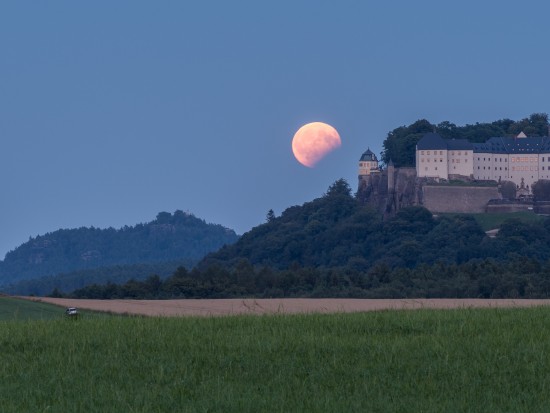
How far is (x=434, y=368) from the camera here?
1795 centimetres

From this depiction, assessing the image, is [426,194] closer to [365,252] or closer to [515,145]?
[365,252]

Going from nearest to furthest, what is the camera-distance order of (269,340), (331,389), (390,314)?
(331,389), (269,340), (390,314)

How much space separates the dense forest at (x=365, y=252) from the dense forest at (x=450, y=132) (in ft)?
26.1

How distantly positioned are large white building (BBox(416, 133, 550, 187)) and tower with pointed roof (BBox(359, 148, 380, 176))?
11.3 m

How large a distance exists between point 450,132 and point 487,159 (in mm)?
12287

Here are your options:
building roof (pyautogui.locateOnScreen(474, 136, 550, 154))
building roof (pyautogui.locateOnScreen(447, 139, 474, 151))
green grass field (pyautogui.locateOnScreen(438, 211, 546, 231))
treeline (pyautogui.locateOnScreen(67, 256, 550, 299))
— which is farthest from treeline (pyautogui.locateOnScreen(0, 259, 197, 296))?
treeline (pyautogui.locateOnScreen(67, 256, 550, 299))

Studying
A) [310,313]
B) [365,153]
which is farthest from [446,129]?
[310,313]

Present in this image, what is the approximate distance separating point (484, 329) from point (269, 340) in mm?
3813

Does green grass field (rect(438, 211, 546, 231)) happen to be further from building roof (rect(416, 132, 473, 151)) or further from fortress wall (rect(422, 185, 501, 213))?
building roof (rect(416, 132, 473, 151))

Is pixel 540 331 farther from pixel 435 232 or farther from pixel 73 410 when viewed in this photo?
pixel 435 232

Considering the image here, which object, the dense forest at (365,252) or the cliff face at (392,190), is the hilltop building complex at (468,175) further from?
the dense forest at (365,252)

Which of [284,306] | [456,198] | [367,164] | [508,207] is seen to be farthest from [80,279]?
[284,306]

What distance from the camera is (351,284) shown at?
83.4 m

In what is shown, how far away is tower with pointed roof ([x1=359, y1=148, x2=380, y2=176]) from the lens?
160625 millimetres
